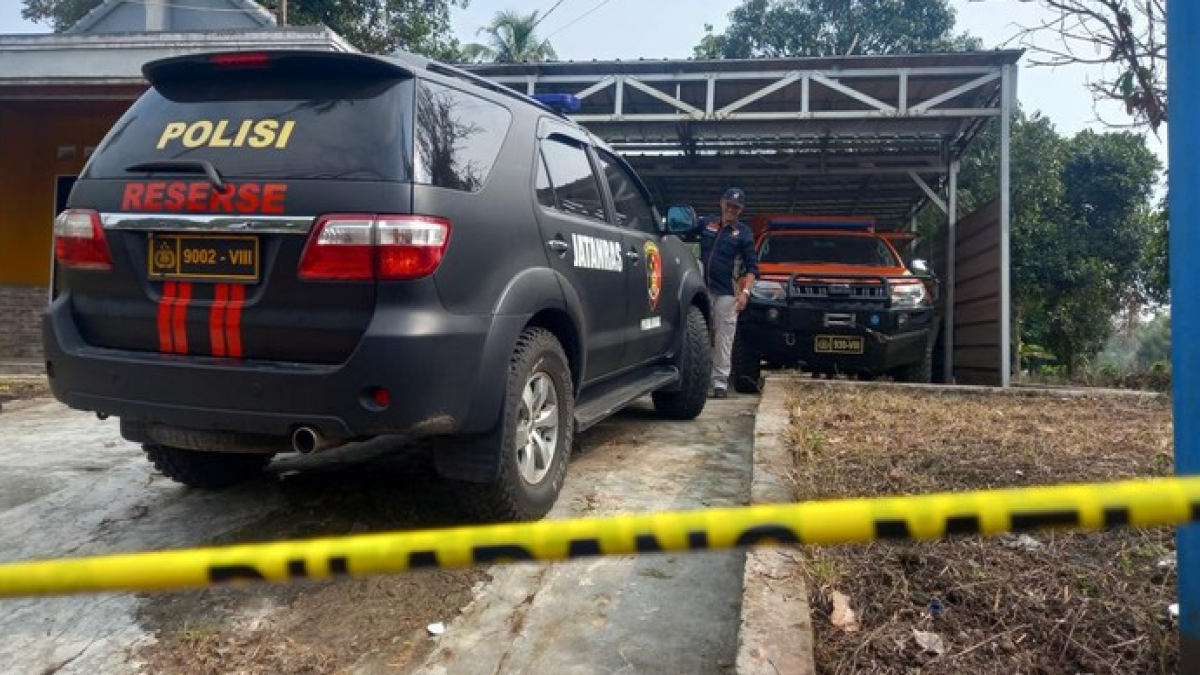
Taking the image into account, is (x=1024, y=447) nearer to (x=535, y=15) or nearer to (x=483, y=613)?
(x=483, y=613)

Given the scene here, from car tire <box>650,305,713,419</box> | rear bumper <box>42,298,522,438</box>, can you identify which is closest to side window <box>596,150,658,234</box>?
Result: car tire <box>650,305,713,419</box>

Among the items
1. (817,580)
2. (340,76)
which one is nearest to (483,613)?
(817,580)

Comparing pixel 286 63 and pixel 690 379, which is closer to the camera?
pixel 286 63

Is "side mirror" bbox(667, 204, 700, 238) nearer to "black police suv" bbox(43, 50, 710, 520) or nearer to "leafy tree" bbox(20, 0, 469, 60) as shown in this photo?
"black police suv" bbox(43, 50, 710, 520)

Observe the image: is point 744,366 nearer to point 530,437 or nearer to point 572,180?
point 572,180

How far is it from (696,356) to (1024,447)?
2.10m

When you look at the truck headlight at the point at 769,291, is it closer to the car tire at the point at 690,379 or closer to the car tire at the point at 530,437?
the car tire at the point at 690,379

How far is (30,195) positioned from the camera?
9.88 meters

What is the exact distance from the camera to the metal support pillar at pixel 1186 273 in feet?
5.65

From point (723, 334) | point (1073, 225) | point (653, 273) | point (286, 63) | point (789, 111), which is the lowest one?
point (723, 334)

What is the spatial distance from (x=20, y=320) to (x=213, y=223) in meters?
9.22

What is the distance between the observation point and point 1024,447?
396 centimetres

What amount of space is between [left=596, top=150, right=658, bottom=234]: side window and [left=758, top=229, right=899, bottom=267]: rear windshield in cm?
341

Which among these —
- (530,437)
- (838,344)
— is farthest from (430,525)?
(838,344)
